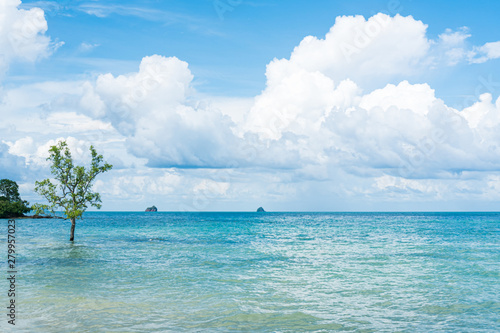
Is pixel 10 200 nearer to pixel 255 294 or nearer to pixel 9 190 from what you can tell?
pixel 9 190

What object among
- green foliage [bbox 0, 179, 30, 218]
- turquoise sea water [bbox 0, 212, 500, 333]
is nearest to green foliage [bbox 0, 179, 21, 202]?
green foliage [bbox 0, 179, 30, 218]

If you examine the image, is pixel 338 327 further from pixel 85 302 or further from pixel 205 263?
pixel 205 263

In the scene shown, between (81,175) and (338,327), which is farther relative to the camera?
(81,175)

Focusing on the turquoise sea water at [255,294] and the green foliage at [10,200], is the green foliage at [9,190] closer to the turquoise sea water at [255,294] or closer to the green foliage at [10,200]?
the green foliage at [10,200]

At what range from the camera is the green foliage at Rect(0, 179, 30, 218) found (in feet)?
579

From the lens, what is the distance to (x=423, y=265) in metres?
37.1

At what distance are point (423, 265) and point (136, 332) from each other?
2903cm

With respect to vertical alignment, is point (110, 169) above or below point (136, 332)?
above

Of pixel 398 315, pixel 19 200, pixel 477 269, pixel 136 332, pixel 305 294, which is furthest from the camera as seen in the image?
pixel 19 200

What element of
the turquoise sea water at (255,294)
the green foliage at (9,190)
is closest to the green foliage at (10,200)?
the green foliage at (9,190)

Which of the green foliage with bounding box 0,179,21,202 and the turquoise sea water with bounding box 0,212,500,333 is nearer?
the turquoise sea water with bounding box 0,212,500,333

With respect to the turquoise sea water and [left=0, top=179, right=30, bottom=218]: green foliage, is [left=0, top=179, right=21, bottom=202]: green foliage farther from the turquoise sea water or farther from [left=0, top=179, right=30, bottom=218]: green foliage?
the turquoise sea water

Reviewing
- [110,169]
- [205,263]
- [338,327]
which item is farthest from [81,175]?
[338,327]

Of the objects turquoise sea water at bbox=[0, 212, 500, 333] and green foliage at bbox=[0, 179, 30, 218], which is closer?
turquoise sea water at bbox=[0, 212, 500, 333]
